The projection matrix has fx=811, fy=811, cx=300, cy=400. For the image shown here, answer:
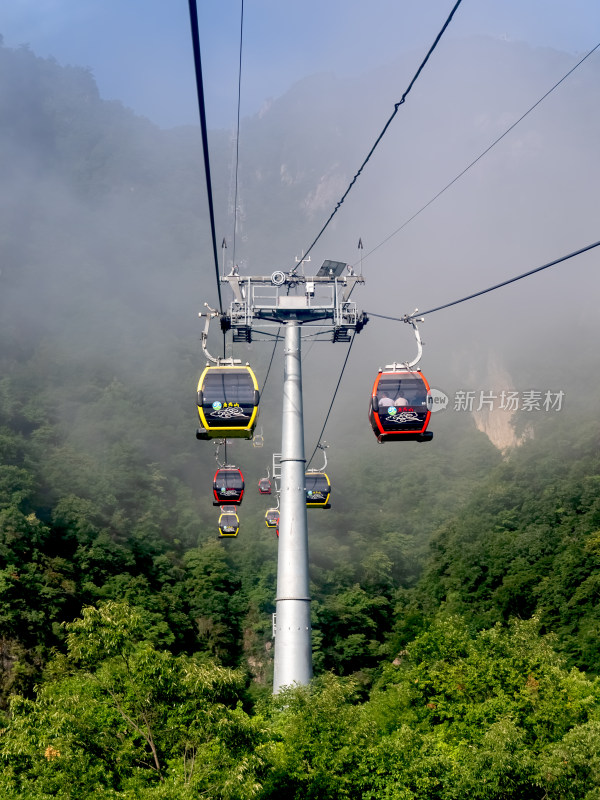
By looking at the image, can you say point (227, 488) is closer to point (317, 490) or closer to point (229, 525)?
point (229, 525)

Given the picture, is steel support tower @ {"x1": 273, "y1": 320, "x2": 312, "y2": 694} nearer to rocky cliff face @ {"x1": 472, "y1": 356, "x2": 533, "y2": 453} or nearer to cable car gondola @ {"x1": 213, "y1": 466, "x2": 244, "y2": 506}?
cable car gondola @ {"x1": 213, "y1": 466, "x2": 244, "y2": 506}

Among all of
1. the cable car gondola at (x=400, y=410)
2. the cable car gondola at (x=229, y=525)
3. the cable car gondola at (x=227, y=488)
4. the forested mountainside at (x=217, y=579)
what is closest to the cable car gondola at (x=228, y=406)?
the cable car gondola at (x=400, y=410)

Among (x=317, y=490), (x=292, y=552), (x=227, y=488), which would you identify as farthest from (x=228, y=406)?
(x=227, y=488)

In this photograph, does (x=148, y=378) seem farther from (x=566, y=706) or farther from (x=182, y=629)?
(x=566, y=706)

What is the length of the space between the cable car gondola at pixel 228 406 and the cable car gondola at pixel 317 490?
11985 millimetres

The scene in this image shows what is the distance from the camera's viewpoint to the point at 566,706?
78.1ft

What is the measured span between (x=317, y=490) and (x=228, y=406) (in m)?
13.0

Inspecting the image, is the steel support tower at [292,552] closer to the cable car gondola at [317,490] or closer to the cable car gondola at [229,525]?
the cable car gondola at [317,490]

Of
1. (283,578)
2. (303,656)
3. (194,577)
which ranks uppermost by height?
(194,577)

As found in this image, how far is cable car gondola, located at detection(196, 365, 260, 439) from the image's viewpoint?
16047 mm

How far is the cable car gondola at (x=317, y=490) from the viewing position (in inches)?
1104

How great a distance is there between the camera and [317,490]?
28531 mm

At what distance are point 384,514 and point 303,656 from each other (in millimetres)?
83067

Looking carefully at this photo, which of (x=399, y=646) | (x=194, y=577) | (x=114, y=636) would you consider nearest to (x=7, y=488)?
(x=194, y=577)
